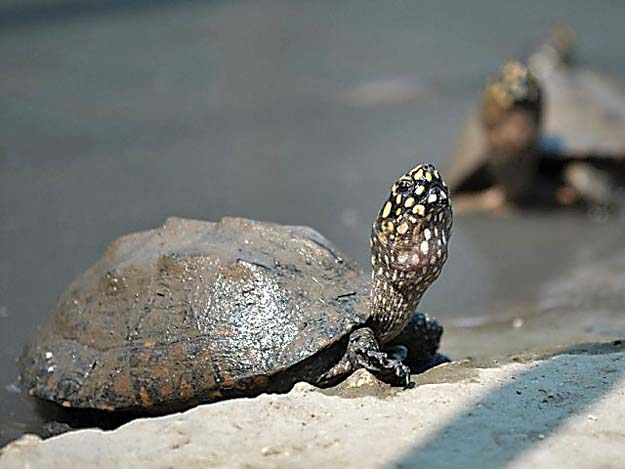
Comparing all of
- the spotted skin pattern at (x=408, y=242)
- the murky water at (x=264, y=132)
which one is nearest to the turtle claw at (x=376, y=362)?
the spotted skin pattern at (x=408, y=242)

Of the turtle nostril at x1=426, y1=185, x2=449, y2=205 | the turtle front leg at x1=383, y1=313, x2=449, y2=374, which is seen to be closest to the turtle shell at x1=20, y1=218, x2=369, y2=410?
the turtle front leg at x1=383, y1=313, x2=449, y2=374

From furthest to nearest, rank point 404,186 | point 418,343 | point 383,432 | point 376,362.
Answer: point 418,343
point 404,186
point 376,362
point 383,432

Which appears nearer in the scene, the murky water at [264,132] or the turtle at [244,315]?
the turtle at [244,315]

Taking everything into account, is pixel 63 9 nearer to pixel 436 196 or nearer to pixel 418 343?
pixel 418 343

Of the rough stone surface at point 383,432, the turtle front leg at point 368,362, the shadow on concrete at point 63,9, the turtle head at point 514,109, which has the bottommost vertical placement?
the rough stone surface at point 383,432

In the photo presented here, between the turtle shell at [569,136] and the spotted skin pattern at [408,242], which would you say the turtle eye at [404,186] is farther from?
the turtle shell at [569,136]

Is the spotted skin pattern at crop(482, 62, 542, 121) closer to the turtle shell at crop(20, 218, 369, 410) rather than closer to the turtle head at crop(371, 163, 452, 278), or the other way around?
the turtle shell at crop(20, 218, 369, 410)

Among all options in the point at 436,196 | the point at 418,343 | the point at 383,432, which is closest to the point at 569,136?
the point at 418,343
